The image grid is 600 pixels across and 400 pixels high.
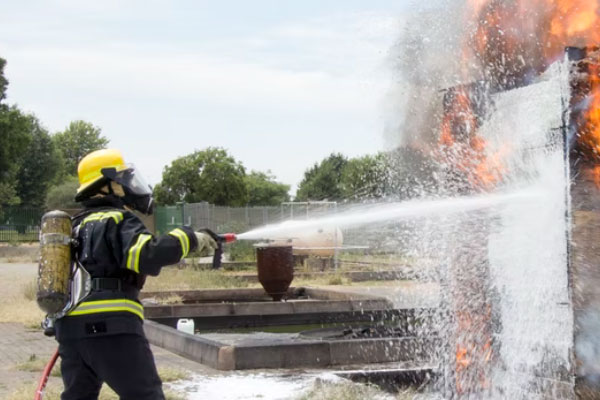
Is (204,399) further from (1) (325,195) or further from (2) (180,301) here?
(1) (325,195)

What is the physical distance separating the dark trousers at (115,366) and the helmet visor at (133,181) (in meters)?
0.84

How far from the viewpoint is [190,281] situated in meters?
16.2

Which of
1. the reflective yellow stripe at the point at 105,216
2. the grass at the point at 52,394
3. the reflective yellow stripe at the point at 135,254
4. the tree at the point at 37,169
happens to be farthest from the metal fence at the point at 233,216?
the tree at the point at 37,169

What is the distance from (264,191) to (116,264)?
96447mm

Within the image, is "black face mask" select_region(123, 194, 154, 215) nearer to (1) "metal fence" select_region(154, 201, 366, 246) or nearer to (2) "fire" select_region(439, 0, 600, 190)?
(2) "fire" select_region(439, 0, 600, 190)

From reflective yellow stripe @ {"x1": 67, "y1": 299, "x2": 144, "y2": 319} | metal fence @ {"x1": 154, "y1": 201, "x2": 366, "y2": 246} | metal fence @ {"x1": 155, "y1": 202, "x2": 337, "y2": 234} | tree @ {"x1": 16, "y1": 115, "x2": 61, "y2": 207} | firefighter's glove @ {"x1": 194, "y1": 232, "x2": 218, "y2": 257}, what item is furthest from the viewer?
tree @ {"x1": 16, "y1": 115, "x2": 61, "y2": 207}

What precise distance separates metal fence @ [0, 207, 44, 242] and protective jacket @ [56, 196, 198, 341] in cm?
4324

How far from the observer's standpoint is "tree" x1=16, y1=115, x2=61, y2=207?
204 ft

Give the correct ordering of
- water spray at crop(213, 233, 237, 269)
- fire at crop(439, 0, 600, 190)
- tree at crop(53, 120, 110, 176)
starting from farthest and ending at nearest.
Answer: tree at crop(53, 120, 110, 176) < fire at crop(439, 0, 600, 190) < water spray at crop(213, 233, 237, 269)

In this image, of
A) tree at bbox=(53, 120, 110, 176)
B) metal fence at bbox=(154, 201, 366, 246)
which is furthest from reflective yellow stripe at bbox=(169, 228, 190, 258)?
tree at bbox=(53, 120, 110, 176)

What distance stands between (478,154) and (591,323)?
1.92 m

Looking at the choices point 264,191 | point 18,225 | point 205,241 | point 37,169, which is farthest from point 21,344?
point 264,191

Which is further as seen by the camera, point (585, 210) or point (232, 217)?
point (232, 217)

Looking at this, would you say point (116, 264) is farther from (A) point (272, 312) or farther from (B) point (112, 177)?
(A) point (272, 312)
